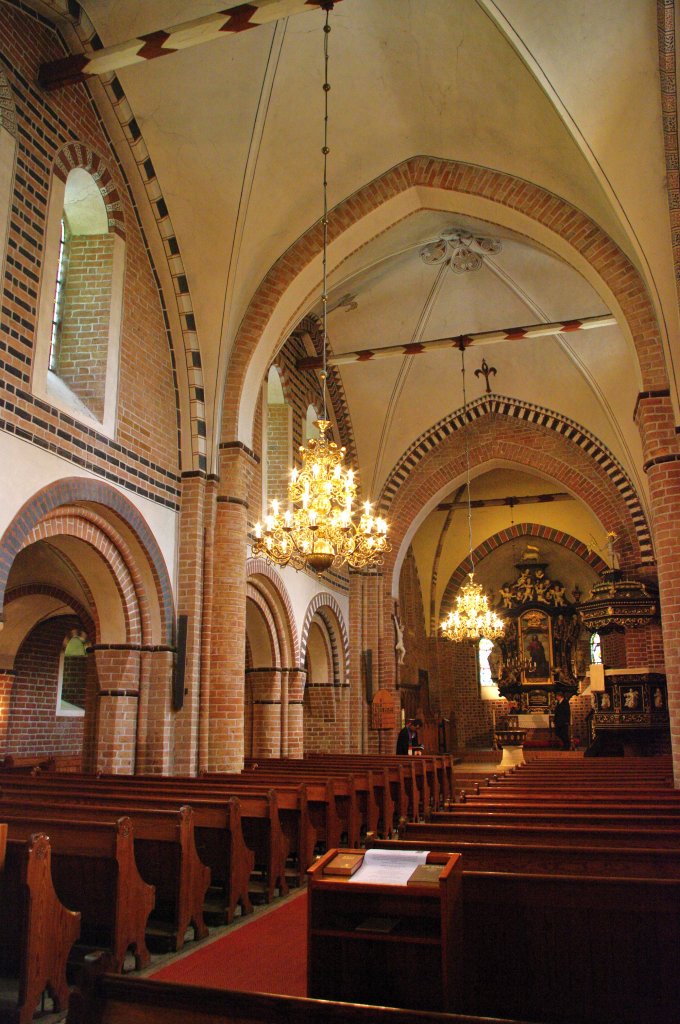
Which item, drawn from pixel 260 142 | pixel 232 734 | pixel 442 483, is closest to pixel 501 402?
pixel 442 483

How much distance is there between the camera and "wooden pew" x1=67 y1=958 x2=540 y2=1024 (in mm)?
1955

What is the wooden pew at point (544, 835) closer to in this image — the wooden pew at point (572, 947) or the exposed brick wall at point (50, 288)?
the wooden pew at point (572, 947)

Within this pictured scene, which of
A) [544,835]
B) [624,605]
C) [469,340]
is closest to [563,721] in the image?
[624,605]

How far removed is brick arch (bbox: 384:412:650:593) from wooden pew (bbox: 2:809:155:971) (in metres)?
14.6

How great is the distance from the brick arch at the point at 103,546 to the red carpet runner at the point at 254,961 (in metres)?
4.87

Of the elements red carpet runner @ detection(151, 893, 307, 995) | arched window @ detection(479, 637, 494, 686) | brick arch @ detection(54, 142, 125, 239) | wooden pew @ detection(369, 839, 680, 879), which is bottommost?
red carpet runner @ detection(151, 893, 307, 995)

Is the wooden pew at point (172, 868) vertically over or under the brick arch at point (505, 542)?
under

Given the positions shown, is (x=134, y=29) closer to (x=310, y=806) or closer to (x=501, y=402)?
(x=310, y=806)

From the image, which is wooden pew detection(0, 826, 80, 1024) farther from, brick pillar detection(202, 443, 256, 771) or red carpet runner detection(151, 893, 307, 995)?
brick pillar detection(202, 443, 256, 771)

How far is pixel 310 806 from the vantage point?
7.73m

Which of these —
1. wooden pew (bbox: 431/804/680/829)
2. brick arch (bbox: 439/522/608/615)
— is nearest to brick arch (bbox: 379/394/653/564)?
brick arch (bbox: 439/522/608/615)

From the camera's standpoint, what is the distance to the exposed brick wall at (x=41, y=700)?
46.3 ft

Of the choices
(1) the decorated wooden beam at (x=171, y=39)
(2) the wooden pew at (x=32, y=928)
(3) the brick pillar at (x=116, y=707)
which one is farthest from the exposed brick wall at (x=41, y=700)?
(2) the wooden pew at (x=32, y=928)

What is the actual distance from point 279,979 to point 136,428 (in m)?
7.50
